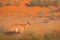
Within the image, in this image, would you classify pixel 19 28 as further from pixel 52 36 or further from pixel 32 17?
pixel 52 36

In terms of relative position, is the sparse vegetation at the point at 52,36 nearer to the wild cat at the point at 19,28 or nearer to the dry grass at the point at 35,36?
the dry grass at the point at 35,36

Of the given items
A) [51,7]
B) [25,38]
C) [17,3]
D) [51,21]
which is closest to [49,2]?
[51,7]

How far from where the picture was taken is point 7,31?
1678 mm

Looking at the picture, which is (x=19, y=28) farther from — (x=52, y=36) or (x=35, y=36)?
(x=52, y=36)

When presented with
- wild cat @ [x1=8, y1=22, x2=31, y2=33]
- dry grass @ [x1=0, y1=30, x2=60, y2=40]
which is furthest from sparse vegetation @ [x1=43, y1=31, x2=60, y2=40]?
wild cat @ [x1=8, y1=22, x2=31, y2=33]

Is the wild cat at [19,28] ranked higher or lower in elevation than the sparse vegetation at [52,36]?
higher

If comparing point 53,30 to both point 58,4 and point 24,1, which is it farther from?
point 24,1

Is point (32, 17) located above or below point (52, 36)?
above

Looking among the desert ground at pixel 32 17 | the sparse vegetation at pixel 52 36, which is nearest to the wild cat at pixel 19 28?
the desert ground at pixel 32 17

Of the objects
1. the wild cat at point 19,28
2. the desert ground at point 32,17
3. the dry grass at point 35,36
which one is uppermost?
the desert ground at point 32,17

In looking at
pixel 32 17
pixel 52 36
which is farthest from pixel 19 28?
pixel 52 36

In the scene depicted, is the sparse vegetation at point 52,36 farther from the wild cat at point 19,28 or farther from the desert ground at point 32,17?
the wild cat at point 19,28

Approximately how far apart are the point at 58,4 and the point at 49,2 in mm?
100

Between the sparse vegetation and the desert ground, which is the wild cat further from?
the sparse vegetation
